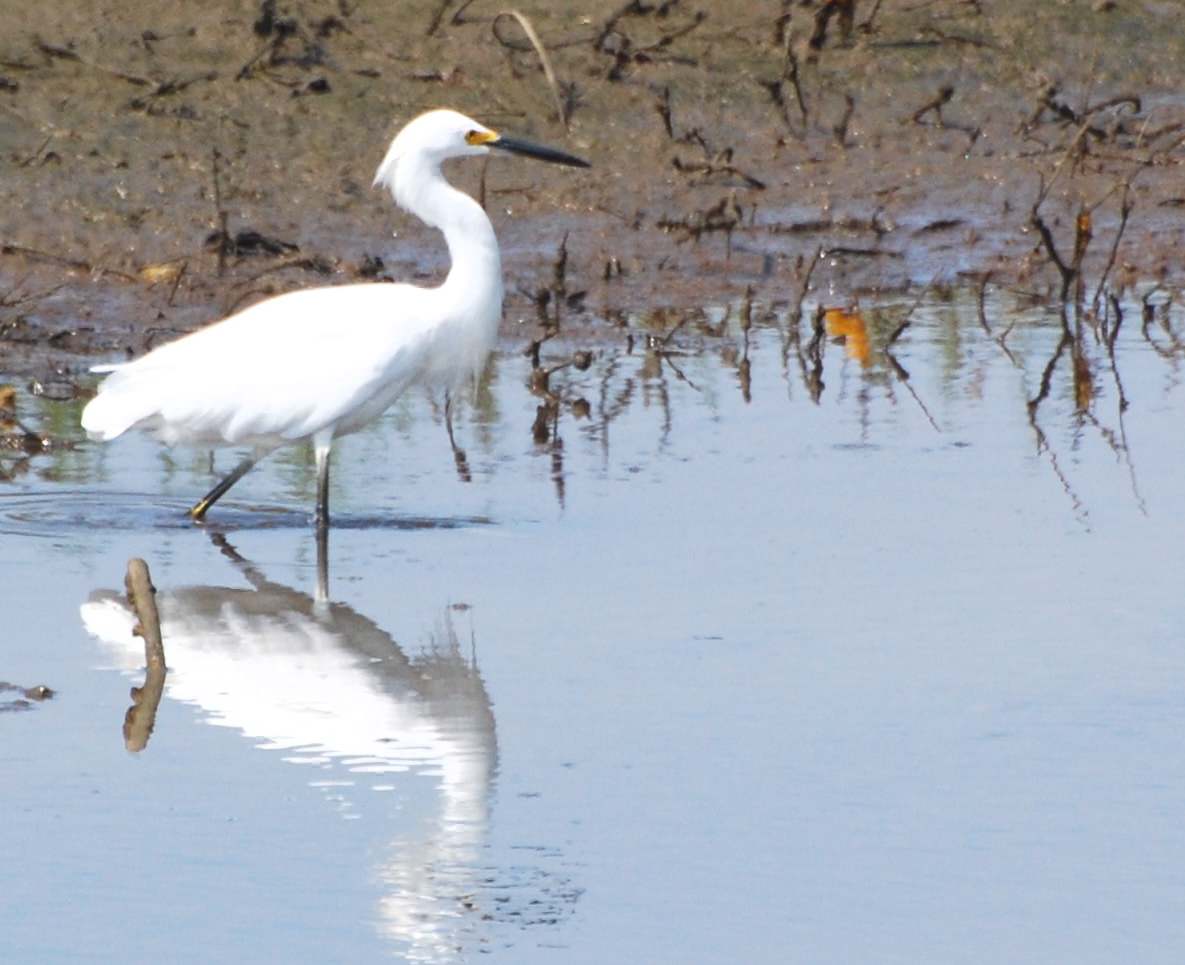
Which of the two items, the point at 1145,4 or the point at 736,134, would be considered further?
the point at 1145,4

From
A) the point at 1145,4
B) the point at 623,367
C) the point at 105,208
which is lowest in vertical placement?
the point at 623,367

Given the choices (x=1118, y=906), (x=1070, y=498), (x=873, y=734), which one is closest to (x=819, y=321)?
(x=1070, y=498)

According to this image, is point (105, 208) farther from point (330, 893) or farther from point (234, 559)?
→ point (330, 893)

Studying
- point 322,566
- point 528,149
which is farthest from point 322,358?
point 528,149

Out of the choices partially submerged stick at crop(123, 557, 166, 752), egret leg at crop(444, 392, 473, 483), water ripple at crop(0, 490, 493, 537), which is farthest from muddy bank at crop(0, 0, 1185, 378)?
partially submerged stick at crop(123, 557, 166, 752)

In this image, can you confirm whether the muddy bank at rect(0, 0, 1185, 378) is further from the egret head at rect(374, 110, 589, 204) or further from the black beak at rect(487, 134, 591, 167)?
the egret head at rect(374, 110, 589, 204)

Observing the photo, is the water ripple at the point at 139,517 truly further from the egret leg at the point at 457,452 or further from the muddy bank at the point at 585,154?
the muddy bank at the point at 585,154

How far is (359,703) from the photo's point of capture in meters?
5.30

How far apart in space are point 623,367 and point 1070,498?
2.48 meters

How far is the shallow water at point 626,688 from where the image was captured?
415cm

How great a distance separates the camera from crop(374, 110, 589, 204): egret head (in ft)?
24.2

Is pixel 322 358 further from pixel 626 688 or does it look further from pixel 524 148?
pixel 626 688

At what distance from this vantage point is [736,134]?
1181 cm

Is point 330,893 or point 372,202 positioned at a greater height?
point 372,202
